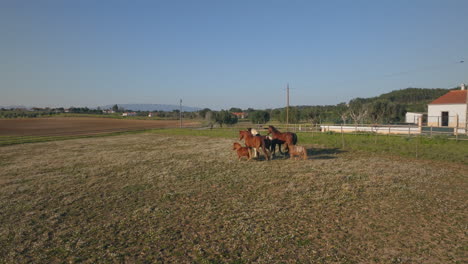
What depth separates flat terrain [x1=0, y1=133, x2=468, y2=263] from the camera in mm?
4430

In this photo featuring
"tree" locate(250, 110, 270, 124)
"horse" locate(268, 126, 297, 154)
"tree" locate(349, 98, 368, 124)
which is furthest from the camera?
"tree" locate(250, 110, 270, 124)

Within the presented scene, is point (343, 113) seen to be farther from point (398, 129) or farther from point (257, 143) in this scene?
point (257, 143)

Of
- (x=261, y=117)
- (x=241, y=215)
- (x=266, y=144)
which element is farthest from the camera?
(x=261, y=117)

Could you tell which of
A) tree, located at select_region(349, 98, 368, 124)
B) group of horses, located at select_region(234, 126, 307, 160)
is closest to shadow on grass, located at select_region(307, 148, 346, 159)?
group of horses, located at select_region(234, 126, 307, 160)

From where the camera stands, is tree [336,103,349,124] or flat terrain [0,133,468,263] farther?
tree [336,103,349,124]

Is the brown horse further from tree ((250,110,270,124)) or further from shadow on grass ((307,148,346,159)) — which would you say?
tree ((250,110,270,124))

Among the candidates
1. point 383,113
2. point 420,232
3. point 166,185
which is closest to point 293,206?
point 420,232

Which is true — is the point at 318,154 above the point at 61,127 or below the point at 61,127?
below

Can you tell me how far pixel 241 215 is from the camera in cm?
605

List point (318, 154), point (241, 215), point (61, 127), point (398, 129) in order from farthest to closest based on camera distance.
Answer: point (61, 127)
point (398, 129)
point (318, 154)
point (241, 215)

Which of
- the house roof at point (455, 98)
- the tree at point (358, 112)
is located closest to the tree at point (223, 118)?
the tree at point (358, 112)

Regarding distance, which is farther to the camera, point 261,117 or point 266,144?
point 261,117

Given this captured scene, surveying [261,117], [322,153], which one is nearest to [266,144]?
[322,153]

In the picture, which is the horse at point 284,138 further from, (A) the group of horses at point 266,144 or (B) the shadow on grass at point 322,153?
(B) the shadow on grass at point 322,153
